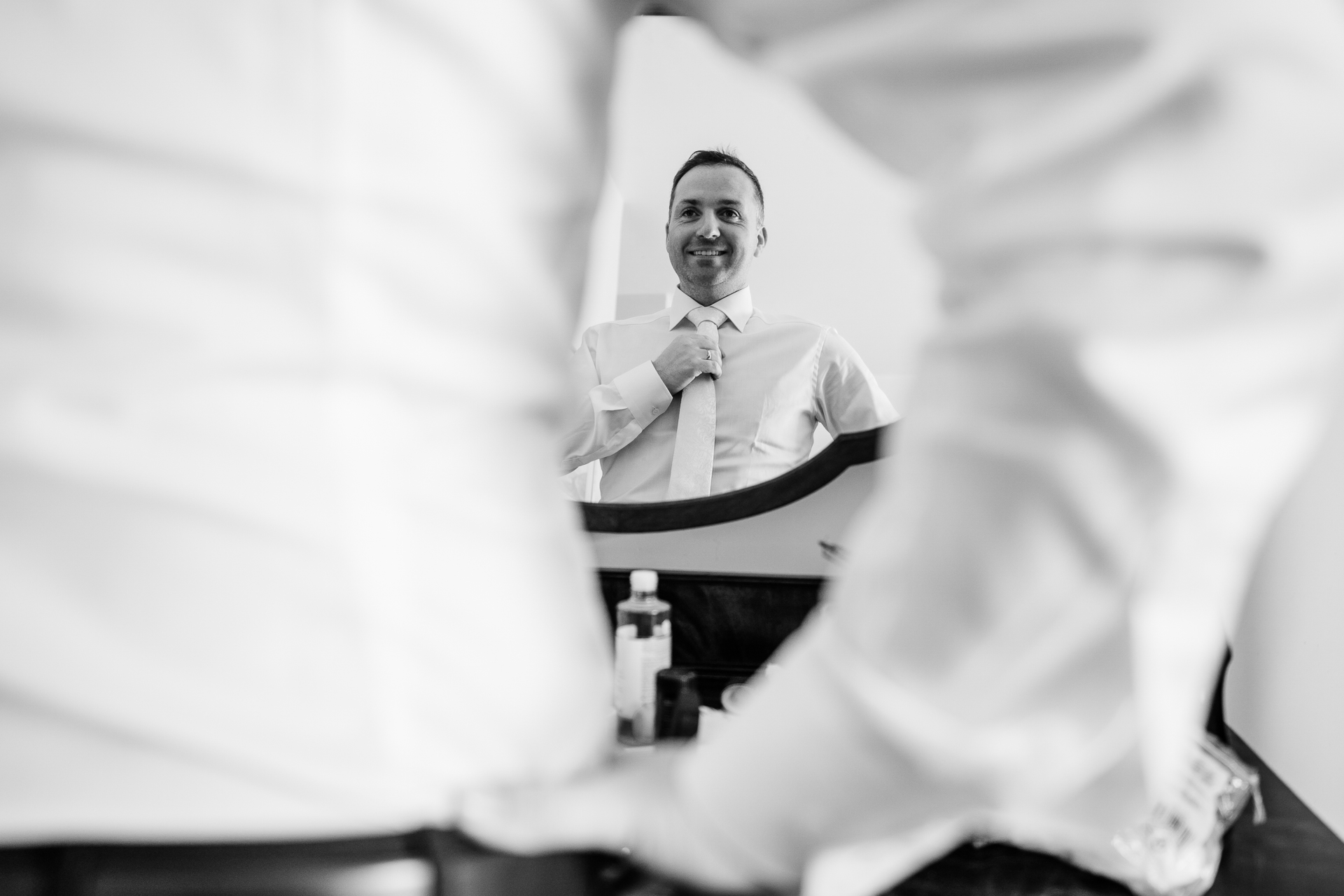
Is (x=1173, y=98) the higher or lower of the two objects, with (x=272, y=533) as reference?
higher

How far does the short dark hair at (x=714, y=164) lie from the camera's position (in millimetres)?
1132

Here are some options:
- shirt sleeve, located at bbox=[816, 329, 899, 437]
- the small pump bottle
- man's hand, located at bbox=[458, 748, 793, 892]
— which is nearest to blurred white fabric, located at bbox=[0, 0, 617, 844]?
man's hand, located at bbox=[458, 748, 793, 892]

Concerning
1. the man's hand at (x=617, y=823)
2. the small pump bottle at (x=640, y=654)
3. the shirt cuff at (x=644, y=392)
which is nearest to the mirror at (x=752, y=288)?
the shirt cuff at (x=644, y=392)

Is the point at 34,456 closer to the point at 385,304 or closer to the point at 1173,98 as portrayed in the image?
the point at 385,304

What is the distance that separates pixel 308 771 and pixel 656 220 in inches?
36.0

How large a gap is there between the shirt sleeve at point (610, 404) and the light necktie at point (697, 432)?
28 millimetres

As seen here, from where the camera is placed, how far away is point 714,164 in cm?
115

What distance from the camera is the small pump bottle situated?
1.03 metres

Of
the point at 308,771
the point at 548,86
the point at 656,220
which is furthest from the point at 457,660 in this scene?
the point at 656,220

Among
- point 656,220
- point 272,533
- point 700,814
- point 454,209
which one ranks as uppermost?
point 656,220

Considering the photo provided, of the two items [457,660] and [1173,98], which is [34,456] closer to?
[457,660]

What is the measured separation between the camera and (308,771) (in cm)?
31

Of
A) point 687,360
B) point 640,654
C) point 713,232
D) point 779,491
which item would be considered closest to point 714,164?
point 713,232

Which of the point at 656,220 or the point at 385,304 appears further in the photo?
the point at 656,220
